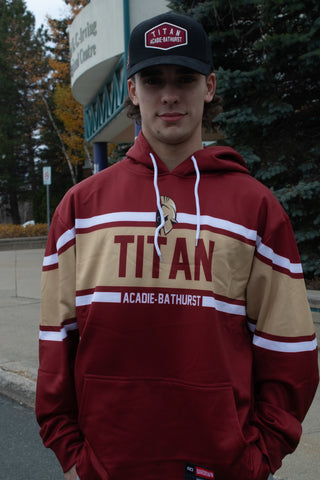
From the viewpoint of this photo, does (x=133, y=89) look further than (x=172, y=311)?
Yes

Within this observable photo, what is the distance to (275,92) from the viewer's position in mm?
7926

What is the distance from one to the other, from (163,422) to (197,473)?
0.16 m

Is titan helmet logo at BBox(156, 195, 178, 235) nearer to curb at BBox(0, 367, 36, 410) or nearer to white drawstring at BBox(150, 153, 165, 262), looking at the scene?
white drawstring at BBox(150, 153, 165, 262)

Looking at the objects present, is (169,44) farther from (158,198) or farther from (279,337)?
(279,337)

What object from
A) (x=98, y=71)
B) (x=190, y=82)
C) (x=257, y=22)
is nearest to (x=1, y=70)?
(x=98, y=71)

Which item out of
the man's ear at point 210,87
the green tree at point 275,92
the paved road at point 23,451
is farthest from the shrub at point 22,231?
the man's ear at point 210,87

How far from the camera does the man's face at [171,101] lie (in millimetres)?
1650

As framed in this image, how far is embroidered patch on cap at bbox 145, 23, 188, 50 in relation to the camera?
1.61 metres

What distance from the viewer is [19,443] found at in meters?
3.91

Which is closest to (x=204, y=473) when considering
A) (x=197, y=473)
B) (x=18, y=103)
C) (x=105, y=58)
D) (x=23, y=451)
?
(x=197, y=473)

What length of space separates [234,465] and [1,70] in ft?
117

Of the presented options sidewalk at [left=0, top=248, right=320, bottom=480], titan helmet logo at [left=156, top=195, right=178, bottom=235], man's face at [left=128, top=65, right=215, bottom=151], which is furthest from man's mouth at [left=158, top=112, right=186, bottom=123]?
sidewalk at [left=0, top=248, right=320, bottom=480]

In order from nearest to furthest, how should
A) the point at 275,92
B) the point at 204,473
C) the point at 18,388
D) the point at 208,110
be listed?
the point at 204,473 < the point at 208,110 < the point at 18,388 < the point at 275,92

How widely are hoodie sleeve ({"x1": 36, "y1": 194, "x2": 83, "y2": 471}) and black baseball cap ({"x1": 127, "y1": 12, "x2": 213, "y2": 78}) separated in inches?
20.0
